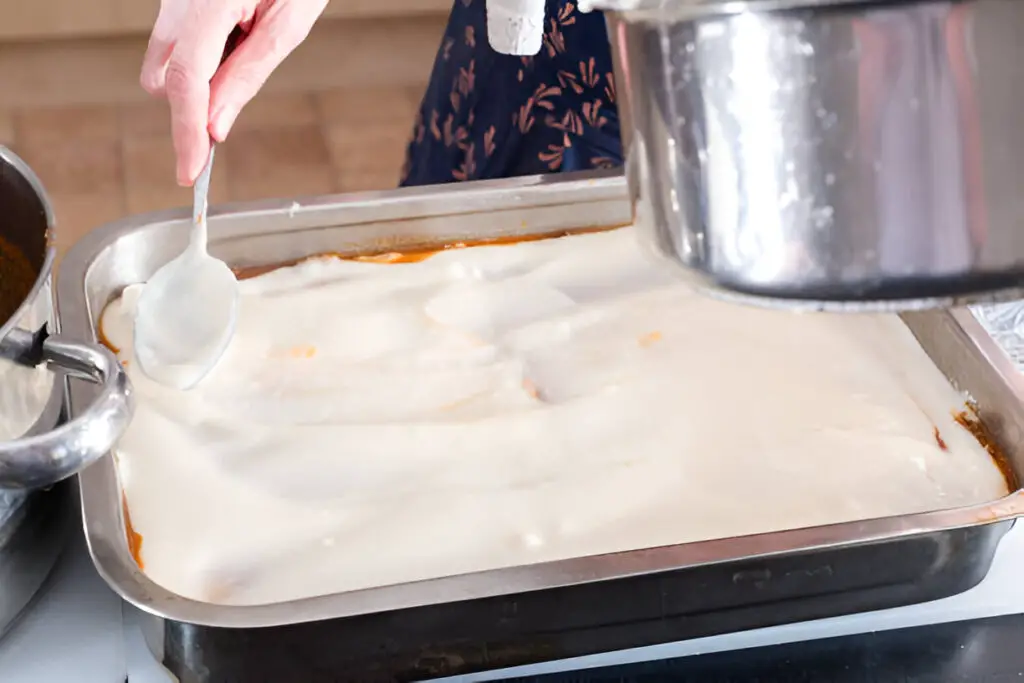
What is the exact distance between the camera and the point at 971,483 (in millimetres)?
679

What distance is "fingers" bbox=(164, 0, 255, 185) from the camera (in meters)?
0.65

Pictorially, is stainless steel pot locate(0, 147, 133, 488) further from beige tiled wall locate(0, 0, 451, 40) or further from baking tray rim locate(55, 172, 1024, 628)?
beige tiled wall locate(0, 0, 451, 40)

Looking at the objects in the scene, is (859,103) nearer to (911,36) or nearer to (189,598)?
(911,36)

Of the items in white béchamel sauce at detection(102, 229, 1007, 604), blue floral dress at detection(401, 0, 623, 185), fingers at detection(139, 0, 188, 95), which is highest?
fingers at detection(139, 0, 188, 95)

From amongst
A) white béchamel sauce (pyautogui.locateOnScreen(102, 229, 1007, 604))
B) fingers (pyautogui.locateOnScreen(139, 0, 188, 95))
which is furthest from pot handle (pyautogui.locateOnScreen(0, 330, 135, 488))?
fingers (pyautogui.locateOnScreen(139, 0, 188, 95))

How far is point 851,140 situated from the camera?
349 mm

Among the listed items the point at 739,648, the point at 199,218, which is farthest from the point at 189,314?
the point at 739,648

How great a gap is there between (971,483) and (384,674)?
365 mm

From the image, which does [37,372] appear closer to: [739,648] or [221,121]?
[221,121]

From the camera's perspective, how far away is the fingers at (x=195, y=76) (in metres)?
0.65

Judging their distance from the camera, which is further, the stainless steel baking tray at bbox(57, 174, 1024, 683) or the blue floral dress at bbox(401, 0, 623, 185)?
the blue floral dress at bbox(401, 0, 623, 185)

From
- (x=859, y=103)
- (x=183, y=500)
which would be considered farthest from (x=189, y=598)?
(x=859, y=103)

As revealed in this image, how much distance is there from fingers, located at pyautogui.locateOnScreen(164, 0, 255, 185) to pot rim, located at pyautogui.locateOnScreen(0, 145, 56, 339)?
0.25ft

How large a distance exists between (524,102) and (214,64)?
460 millimetres
